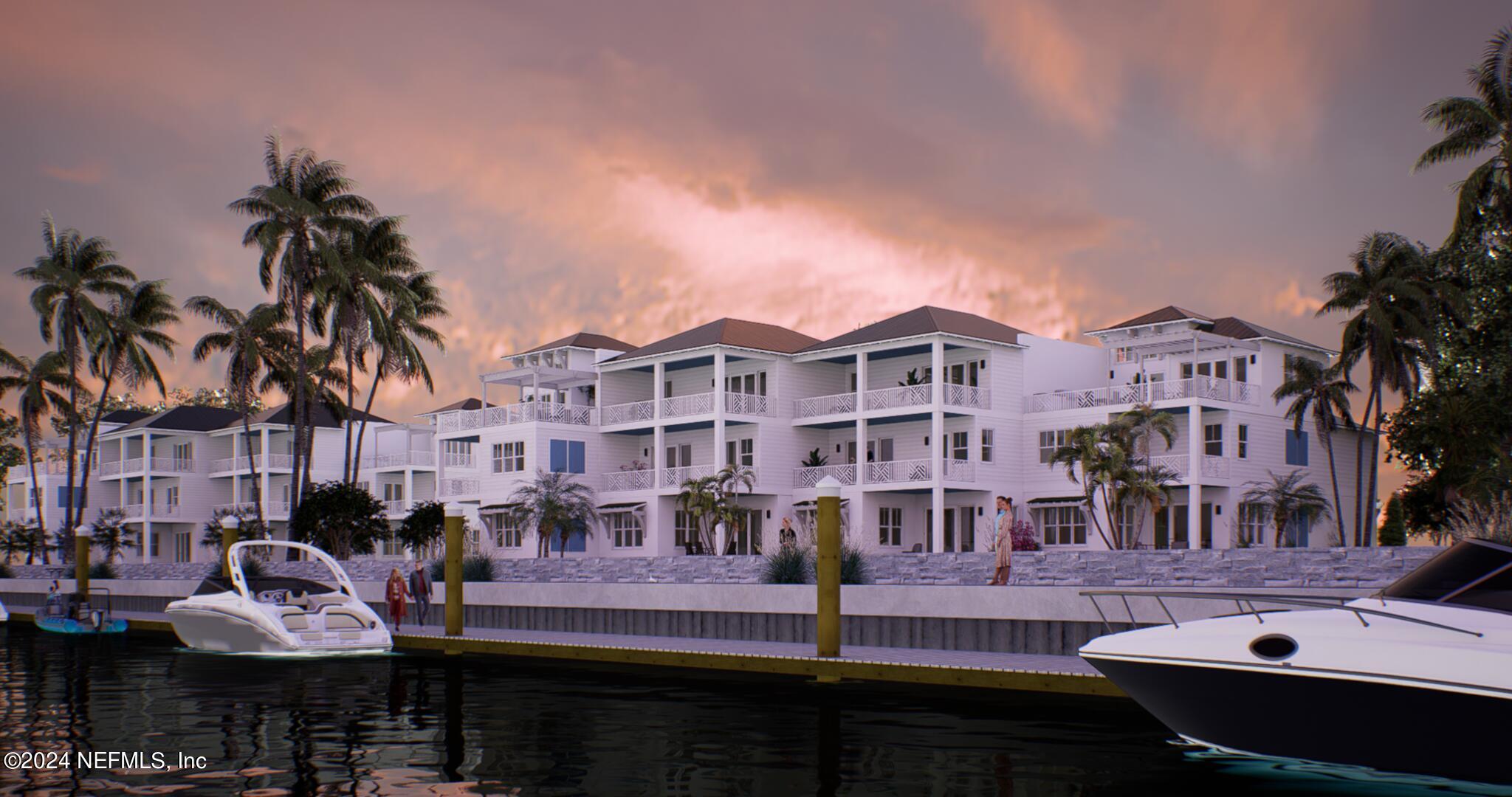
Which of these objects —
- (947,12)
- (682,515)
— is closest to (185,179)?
(682,515)

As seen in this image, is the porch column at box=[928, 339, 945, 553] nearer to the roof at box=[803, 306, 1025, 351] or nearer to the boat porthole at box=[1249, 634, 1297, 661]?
the roof at box=[803, 306, 1025, 351]

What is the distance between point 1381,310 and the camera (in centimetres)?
5031

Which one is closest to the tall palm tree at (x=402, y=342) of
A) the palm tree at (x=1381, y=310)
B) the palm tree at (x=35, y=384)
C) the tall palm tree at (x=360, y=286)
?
the tall palm tree at (x=360, y=286)

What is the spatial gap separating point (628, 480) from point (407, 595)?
2618cm

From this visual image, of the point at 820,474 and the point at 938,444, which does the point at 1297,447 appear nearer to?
the point at 938,444

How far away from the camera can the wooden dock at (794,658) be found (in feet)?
52.2

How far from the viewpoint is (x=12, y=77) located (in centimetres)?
4725

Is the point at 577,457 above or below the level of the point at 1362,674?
above

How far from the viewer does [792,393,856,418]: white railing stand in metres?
52.0

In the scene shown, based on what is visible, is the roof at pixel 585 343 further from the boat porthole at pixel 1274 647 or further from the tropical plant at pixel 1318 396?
the boat porthole at pixel 1274 647

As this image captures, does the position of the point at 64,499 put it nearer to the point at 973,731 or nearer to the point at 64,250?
the point at 64,250

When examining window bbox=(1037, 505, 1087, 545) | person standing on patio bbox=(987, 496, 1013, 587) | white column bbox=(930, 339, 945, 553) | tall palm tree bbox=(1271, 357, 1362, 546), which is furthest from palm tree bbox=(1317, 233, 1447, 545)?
person standing on patio bbox=(987, 496, 1013, 587)

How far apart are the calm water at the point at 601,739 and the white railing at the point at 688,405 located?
3247 centimetres

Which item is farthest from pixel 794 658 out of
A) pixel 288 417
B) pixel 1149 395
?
pixel 288 417
